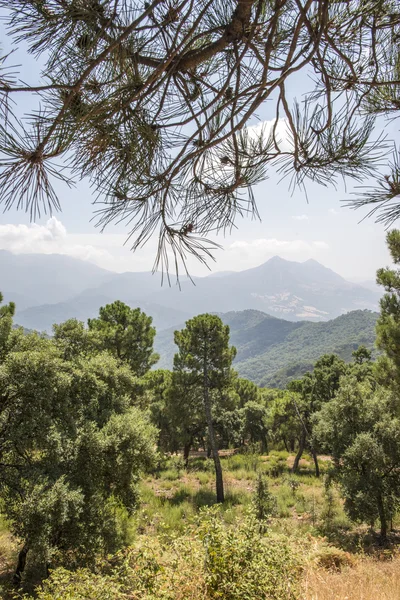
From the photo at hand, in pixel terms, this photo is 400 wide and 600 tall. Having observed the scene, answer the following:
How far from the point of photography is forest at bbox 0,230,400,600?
129 inches

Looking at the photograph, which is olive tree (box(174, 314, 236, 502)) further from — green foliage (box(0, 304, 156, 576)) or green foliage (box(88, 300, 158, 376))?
green foliage (box(0, 304, 156, 576))

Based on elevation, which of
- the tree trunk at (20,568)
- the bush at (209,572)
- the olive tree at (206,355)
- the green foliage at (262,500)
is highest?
the olive tree at (206,355)

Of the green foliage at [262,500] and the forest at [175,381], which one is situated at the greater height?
the forest at [175,381]

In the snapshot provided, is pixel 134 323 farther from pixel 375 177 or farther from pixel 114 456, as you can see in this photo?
pixel 375 177

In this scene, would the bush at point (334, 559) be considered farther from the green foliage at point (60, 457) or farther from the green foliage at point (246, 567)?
the green foliage at point (60, 457)

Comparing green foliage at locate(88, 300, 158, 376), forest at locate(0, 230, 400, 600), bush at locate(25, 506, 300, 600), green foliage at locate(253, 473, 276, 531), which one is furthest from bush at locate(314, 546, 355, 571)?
green foliage at locate(88, 300, 158, 376)

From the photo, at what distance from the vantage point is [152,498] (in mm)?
12289

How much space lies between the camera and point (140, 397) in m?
16.0

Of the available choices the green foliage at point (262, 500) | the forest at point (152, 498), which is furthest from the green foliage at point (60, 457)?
the green foliage at point (262, 500)

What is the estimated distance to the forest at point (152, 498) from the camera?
10.7 feet

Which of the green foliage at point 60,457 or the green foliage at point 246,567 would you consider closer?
the green foliage at point 246,567

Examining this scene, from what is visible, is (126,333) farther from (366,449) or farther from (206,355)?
(366,449)

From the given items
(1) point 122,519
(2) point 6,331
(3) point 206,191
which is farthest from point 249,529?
(1) point 122,519

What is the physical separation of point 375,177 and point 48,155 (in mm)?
2234
